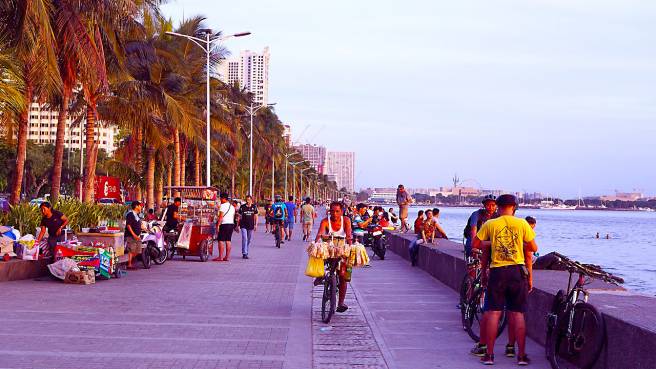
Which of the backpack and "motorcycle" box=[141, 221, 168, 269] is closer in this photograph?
"motorcycle" box=[141, 221, 168, 269]

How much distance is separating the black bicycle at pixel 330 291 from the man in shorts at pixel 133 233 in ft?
26.4

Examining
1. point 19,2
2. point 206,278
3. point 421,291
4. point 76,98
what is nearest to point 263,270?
point 206,278

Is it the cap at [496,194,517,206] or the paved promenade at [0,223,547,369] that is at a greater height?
the cap at [496,194,517,206]

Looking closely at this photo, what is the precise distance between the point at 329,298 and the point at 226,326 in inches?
57.9

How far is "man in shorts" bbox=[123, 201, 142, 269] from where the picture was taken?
1891cm

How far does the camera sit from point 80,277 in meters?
16.0

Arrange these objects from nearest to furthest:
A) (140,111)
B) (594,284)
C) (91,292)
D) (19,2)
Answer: (594,284) → (91,292) → (19,2) → (140,111)

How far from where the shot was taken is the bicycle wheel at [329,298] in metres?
11.4

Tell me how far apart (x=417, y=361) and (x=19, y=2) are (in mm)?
14272

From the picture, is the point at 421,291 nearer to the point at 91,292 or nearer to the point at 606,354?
the point at 91,292

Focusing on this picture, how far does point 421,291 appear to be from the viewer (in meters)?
15.9

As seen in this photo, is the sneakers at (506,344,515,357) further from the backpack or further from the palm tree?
the backpack

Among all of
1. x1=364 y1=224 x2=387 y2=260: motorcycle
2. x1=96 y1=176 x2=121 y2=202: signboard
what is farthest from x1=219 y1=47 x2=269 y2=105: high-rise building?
x1=364 y1=224 x2=387 y2=260: motorcycle

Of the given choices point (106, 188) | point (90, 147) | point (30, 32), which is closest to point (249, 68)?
point (106, 188)
